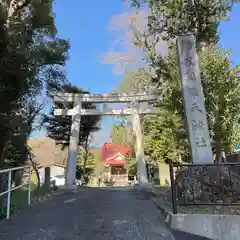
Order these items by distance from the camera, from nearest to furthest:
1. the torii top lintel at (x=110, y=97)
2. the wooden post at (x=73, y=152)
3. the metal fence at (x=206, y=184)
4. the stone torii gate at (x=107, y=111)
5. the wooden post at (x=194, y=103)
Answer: the metal fence at (x=206, y=184) < the wooden post at (x=194, y=103) < the wooden post at (x=73, y=152) < the stone torii gate at (x=107, y=111) < the torii top lintel at (x=110, y=97)

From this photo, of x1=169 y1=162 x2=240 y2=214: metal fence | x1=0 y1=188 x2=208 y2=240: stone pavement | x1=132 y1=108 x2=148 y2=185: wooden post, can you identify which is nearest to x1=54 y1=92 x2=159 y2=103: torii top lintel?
x1=132 y1=108 x2=148 y2=185: wooden post

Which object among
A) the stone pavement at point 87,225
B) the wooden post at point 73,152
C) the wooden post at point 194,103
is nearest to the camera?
the stone pavement at point 87,225

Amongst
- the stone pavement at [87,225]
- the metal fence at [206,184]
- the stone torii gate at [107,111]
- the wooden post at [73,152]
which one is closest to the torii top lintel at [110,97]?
the stone torii gate at [107,111]

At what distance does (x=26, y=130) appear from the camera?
9.42 meters

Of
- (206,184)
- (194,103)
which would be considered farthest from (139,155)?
(206,184)

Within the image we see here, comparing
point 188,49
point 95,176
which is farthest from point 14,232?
point 95,176

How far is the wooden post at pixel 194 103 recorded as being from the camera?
6258 millimetres

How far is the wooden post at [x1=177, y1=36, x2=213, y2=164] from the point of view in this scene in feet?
20.5

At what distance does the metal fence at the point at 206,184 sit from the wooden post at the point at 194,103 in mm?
1590

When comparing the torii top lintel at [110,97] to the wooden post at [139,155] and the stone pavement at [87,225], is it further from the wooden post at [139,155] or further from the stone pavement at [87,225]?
the stone pavement at [87,225]

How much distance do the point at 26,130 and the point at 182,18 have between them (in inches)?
247

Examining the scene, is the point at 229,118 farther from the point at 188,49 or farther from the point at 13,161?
the point at 13,161

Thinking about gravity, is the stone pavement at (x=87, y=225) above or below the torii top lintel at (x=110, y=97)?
below

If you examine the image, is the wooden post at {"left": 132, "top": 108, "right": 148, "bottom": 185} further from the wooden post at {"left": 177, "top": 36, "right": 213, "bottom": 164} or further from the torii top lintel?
the wooden post at {"left": 177, "top": 36, "right": 213, "bottom": 164}
